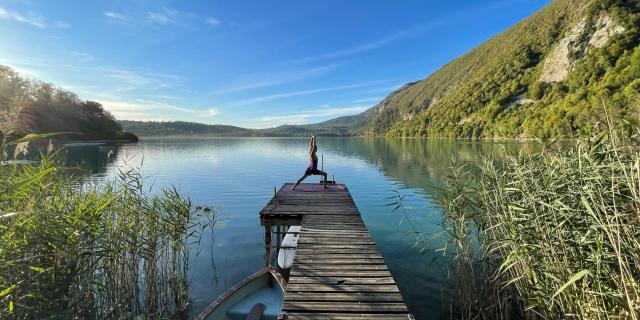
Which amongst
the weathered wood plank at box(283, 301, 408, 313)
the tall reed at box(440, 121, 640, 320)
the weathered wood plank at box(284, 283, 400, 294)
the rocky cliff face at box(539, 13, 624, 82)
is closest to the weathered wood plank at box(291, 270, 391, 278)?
the weathered wood plank at box(284, 283, 400, 294)

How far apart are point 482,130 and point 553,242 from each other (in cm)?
13034

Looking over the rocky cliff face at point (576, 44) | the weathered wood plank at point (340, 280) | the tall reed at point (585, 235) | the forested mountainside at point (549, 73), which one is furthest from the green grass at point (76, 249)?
the rocky cliff face at point (576, 44)

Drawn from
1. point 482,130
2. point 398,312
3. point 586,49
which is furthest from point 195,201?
point 586,49

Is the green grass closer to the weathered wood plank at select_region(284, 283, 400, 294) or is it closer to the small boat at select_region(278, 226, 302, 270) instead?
the small boat at select_region(278, 226, 302, 270)

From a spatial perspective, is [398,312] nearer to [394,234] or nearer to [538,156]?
[538,156]

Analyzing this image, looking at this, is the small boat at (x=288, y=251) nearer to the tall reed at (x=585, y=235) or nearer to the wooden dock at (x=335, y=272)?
the wooden dock at (x=335, y=272)

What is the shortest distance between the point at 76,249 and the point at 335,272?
5408mm

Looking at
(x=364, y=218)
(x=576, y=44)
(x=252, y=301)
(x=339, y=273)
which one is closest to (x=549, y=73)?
(x=576, y=44)

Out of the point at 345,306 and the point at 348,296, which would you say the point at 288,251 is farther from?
the point at 345,306

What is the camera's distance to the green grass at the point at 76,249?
424 cm

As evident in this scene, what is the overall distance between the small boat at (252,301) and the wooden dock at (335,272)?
5.54 ft

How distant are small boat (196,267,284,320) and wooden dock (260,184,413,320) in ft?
5.54

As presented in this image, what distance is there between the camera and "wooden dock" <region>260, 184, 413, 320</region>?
5293 millimetres

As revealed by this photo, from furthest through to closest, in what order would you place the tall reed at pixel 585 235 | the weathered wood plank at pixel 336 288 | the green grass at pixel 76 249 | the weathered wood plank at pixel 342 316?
the weathered wood plank at pixel 336 288 → the weathered wood plank at pixel 342 316 → the green grass at pixel 76 249 → the tall reed at pixel 585 235
